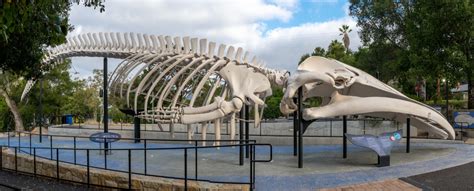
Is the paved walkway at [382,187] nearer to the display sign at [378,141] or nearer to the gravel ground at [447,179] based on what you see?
the gravel ground at [447,179]

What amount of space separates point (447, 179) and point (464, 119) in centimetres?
1006

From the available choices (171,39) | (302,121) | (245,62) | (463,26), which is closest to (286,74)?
(245,62)

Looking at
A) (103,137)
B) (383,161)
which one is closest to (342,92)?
(383,161)

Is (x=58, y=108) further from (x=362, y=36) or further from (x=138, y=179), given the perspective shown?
(x=138, y=179)

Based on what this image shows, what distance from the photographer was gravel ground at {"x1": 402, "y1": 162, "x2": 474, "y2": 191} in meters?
7.69

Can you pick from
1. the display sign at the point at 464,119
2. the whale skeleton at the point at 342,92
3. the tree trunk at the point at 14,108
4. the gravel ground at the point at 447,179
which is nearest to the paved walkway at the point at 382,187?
the gravel ground at the point at 447,179

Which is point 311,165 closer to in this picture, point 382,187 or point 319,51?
point 382,187

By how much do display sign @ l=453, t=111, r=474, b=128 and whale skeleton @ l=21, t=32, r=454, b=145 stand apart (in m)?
5.92

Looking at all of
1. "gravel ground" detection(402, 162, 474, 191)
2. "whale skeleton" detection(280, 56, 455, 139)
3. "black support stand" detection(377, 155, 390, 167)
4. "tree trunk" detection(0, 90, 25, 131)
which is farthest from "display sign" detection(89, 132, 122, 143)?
"tree trunk" detection(0, 90, 25, 131)

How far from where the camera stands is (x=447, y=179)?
8367 millimetres

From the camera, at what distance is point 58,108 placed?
36594 millimetres

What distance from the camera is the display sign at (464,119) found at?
16875mm

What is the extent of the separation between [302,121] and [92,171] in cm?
507

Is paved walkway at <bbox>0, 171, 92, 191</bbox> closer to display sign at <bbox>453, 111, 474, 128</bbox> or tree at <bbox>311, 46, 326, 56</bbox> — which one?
display sign at <bbox>453, 111, 474, 128</bbox>
